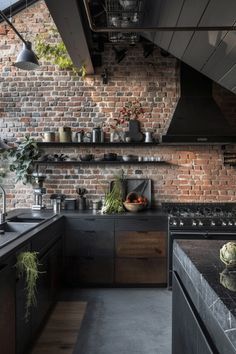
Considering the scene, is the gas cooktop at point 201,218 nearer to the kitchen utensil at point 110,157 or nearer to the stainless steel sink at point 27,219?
the kitchen utensil at point 110,157

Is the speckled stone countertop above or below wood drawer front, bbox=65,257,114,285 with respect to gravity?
above

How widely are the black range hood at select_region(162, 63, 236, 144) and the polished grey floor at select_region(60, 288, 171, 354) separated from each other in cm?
193

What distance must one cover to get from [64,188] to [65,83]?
4.87ft

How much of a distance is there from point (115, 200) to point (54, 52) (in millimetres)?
2194

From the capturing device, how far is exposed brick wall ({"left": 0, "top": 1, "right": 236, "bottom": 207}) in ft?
17.4

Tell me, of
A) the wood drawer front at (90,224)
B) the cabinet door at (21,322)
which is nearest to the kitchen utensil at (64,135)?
the wood drawer front at (90,224)

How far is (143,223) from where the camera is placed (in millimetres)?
4613

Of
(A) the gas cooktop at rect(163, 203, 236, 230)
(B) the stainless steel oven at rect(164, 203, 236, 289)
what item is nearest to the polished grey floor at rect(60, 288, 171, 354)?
(B) the stainless steel oven at rect(164, 203, 236, 289)

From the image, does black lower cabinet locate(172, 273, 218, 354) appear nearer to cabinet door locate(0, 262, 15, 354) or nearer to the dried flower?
cabinet door locate(0, 262, 15, 354)

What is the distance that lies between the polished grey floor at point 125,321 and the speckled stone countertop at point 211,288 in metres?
1.05

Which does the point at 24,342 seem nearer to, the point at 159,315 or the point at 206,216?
the point at 159,315

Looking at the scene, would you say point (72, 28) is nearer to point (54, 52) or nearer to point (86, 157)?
point (54, 52)

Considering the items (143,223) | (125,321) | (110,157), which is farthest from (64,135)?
(125,321)

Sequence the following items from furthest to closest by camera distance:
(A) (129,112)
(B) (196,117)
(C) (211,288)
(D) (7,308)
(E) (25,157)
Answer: (A) (129,112) < (E) (25,157) < (B) (196,117) < (D) (7,308) < (C) (211,288)
